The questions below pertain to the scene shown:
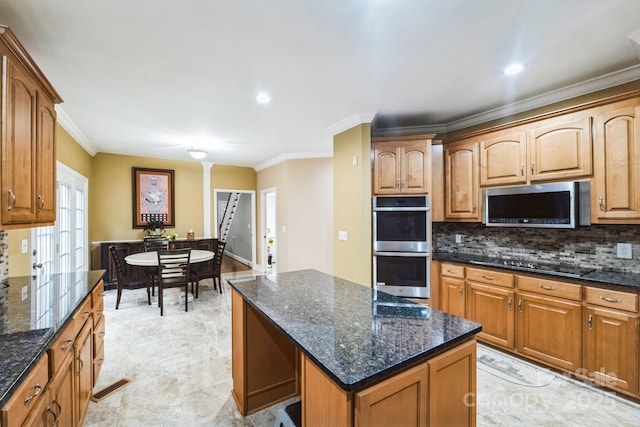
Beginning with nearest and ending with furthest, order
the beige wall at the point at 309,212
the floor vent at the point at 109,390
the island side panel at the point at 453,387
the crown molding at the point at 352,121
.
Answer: the island side panel at the point at 453,387 → the floor vent at the point at 109,390 → the crown molding at the point at 352,121 → the beige wall at the point at 309,212

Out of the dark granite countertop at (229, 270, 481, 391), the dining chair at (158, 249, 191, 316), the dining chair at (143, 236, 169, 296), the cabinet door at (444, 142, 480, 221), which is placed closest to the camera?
the dark granite countertop at (229, 270, 481, 391)

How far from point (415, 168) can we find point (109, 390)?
3.43 m

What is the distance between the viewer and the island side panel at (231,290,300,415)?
192cm

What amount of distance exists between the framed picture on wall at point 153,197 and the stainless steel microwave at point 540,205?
567 cm

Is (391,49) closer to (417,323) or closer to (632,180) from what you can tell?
(417,323)

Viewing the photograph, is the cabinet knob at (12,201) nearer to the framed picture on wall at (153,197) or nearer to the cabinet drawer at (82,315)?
the cabinet drawer at (82,315)

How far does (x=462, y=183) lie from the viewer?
3227 mm

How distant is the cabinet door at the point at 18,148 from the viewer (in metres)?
1.48

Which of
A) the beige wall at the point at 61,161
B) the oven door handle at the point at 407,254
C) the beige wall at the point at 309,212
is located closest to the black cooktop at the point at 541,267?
the oven door handle at the point at 407,254

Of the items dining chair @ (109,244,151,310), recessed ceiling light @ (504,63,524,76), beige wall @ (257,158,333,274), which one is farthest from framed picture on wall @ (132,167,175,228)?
recessed ceiling light @ (504,63,524,76)

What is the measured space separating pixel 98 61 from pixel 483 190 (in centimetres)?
366

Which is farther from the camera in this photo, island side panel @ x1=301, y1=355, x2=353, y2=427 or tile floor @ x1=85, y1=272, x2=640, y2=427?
tile floor @ x1=85, y1=272, x2=640, y2=427

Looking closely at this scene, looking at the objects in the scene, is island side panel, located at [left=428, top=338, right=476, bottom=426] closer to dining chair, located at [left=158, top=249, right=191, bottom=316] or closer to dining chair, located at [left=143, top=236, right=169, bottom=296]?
dining chair, located at [left=158, top=249, right=191, bottom=316]

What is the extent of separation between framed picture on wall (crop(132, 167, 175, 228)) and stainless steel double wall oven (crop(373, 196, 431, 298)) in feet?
15.1
